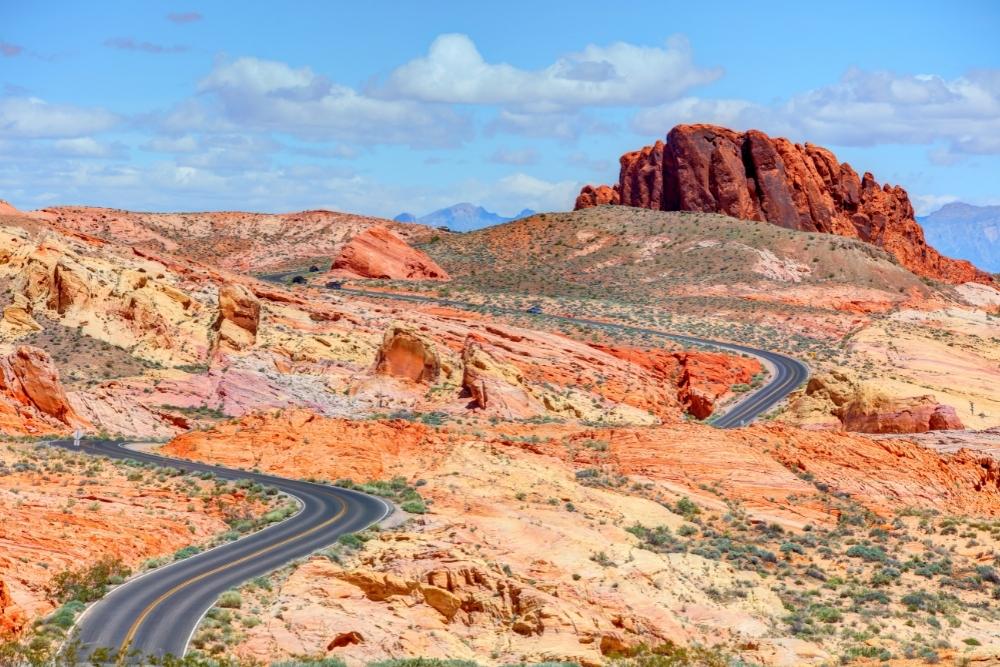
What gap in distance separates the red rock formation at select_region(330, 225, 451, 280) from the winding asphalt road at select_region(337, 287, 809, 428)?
36.3ft

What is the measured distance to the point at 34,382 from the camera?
5844cm

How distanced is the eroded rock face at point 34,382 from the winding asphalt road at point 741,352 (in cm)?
3527

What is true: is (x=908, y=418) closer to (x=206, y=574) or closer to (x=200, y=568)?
(x=200, y=568)

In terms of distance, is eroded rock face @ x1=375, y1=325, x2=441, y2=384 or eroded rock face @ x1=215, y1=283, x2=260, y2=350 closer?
eroded rock face @ x1=375, y1=325, x2=441, y2=384

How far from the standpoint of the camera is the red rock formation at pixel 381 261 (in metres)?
133

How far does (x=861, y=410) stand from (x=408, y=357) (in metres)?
25.5

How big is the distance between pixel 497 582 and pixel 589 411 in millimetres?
40913

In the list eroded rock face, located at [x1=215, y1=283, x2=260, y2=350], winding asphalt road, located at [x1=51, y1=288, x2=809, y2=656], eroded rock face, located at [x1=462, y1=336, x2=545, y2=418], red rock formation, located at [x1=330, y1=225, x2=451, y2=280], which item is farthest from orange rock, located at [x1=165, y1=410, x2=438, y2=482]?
red rock formation, located at [x1=330, y1=225, x2=451, y2=280]

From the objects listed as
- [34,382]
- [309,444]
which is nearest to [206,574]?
[309,444]

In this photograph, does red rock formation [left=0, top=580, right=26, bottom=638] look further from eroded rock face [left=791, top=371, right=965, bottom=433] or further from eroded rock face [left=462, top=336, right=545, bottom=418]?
eroded rock face [left=791, top=371, right=965, bottom=433]

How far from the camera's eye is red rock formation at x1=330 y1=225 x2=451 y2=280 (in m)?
133

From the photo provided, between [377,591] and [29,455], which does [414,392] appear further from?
[377,591]

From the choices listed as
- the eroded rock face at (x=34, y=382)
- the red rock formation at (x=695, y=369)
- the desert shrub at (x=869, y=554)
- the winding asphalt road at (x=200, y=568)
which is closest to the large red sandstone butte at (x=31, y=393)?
the eroded rock face at (x=34, y=382)

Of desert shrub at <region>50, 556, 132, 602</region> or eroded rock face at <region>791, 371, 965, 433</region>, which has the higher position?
eroded rock face at <region>791, 371, 965, 433</region>
